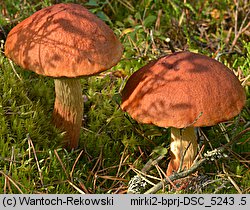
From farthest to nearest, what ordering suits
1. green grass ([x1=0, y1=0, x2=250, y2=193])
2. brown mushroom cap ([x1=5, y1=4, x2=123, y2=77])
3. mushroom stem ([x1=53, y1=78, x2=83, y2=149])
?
mushroom stem ([x1=53, y1=78, x2=83, y2=149]) → green grass ([x1=0, y1=0, x2=250, y2=193]) → brown mushroom cap ([x1=5, y1=4, x2=123, y2=77])

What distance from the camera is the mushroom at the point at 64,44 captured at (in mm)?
1946

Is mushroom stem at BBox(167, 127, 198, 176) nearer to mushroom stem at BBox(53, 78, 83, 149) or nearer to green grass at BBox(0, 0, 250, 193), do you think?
green grass at BBox(0, 0, 250, 193)

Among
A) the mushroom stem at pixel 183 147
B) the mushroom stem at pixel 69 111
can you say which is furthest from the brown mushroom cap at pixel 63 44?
the mushroom stem at pixel 183 147

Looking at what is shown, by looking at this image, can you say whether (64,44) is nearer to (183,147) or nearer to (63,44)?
(63,44)

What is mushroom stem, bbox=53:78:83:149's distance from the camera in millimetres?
2387

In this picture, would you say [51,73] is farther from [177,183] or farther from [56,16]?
[177,183]

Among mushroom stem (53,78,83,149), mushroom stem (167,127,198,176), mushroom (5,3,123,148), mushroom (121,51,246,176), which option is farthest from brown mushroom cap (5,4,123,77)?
mushroom stem (167,127,198,176)

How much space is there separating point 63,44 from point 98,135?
34.6 inches

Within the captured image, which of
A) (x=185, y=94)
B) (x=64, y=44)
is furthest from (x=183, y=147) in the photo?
(x=64, y=44)

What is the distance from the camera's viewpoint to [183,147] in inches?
95.8

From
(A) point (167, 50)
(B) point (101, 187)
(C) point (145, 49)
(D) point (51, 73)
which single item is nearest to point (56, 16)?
(D) point (51, 73)

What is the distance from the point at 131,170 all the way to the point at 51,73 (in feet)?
3.08

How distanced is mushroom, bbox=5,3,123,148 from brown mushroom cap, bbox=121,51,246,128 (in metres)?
0.25

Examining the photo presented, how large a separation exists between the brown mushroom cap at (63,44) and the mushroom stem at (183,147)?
0.65m
